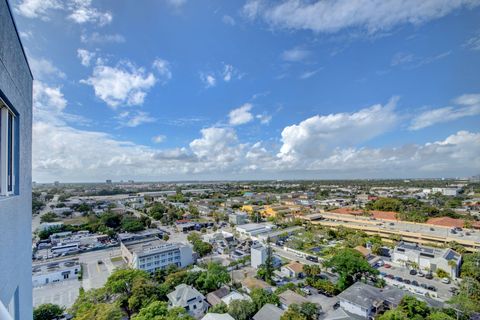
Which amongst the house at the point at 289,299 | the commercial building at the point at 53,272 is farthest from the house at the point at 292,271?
the commercial building at the point at 53,272

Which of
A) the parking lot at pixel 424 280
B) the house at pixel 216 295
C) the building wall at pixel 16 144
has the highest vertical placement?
the building wall at pixel 16 144

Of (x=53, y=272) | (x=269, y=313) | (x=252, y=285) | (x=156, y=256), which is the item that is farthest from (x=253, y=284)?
(x=53, y=272)

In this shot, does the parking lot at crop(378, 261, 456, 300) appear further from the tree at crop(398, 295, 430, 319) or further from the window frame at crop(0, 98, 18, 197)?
the window frame at crop(0, 98, 18, 197)

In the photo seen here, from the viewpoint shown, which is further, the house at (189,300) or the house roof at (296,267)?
the house roof at (296,267)

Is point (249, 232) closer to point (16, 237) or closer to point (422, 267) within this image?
point (422, 267)

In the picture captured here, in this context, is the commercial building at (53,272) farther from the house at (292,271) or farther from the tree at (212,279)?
the house at (292,271)

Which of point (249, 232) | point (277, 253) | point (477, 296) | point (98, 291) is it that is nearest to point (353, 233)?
point (277, 253)
